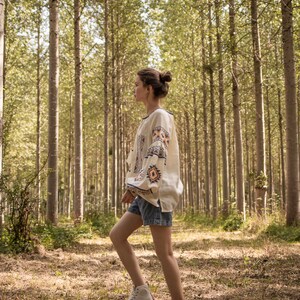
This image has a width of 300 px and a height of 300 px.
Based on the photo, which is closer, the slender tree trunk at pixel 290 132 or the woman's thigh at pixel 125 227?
the woman's thigh at pixel 125 227

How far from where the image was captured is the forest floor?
15.2 ft

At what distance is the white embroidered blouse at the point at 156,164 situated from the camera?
330 cm

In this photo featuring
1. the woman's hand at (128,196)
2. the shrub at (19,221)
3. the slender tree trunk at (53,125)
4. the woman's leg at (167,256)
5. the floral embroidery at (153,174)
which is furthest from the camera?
the slender tree trunk at (53,125)

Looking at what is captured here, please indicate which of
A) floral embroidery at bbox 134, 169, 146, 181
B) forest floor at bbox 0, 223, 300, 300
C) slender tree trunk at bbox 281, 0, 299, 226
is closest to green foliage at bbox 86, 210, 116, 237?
forest floor at bbox 0, 223, 300, 300

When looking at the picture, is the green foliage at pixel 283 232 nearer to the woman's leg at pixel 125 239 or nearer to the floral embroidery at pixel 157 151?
the woman's leg at pixel 125 239

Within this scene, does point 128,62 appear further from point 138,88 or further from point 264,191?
point 138,88

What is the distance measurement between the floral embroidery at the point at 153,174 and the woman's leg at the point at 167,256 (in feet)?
1.26

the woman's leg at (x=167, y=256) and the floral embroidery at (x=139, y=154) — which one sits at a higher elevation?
the floral embroidery at (x=139, y=154)

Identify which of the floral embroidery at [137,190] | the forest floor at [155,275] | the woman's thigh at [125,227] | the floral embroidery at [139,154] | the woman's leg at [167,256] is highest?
the floral embroidery at [139,154]

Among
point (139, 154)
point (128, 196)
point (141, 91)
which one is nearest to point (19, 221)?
point (128, 196)

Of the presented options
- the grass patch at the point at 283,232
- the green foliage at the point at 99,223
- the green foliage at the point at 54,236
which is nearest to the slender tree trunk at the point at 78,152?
the green foliage at the point at 99,223

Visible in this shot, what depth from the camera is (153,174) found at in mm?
3287

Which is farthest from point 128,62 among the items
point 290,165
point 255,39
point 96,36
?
point 290,165

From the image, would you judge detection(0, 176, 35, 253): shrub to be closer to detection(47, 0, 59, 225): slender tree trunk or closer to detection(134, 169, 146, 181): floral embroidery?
detection(47, 0, 59, 225): slender tree trunk
